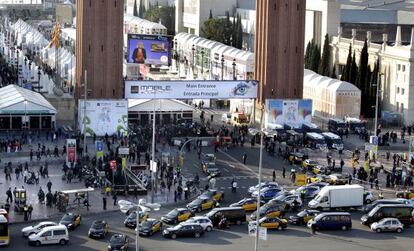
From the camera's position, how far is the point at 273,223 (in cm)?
4194

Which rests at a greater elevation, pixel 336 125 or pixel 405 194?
pixel 336 125

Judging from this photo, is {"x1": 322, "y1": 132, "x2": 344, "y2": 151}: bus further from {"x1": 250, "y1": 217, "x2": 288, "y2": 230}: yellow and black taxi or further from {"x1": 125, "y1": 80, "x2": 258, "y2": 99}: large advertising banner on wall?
{"x1": 250, "y1": 217, "x2": 288, "y2": 230}: yellow and black taxi

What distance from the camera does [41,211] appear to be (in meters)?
44.4

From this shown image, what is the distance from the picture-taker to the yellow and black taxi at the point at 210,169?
53.8 meters

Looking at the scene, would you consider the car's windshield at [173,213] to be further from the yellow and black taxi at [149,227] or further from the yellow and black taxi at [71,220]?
the yellow and black taxi at [71,220]

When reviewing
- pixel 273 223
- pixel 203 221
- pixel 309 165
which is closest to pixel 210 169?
pixel 309 165

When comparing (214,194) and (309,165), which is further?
(309,165)

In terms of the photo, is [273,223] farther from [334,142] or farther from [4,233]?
[334,142]

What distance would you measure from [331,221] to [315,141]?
70.1 ft

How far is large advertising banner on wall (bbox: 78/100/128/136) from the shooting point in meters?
64.6

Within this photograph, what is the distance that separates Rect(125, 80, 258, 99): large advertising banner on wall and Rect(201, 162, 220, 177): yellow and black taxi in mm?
10495

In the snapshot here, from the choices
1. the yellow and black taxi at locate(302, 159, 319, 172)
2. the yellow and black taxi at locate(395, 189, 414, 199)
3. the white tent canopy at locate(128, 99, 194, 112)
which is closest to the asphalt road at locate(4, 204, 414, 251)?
the yellow and black taxi at locate(395, 189, 414, 199)

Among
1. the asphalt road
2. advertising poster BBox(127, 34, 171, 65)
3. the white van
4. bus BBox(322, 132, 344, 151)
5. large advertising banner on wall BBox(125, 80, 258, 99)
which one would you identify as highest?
advertising poster BBox(127, 34, 171, 65)

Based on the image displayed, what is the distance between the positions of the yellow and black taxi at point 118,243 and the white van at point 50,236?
213 centimetres
